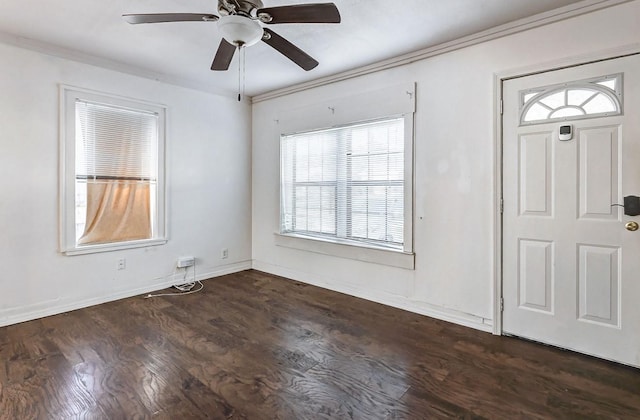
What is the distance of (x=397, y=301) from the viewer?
11.3 ft

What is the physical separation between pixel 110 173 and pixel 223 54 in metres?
2.11

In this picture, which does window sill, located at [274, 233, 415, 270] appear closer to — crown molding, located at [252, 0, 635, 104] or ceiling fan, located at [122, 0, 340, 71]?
crown molding, located at [252, 0, 635, 104]

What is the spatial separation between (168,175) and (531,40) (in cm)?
386

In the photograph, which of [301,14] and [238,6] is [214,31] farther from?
[301,14]

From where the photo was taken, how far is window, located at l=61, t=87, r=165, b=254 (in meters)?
3.28

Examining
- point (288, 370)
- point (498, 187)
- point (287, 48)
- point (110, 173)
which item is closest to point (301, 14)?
point (287, 48)

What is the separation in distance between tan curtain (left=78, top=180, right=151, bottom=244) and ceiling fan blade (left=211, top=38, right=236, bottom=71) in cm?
197

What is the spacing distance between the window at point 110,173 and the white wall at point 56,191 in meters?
0.10

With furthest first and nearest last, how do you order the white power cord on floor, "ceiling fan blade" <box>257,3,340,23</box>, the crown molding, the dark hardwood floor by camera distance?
1. the white power cord on floor
2. the crown molding
3. the dark hardwood floor
4. "ceiling fan blade" <box>257,3,340,23</box>

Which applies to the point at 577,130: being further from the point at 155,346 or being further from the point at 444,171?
the point at 155,346

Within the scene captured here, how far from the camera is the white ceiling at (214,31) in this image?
241cm

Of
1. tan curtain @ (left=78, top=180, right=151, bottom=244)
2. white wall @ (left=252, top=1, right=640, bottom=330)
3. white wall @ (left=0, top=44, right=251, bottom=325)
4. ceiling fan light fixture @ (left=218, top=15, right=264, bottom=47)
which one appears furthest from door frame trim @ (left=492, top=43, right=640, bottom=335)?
tan curtain @ (left=78, top=180, right=151, bottom=244)

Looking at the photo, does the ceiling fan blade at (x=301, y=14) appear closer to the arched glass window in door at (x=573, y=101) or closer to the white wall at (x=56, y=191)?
the arched glass window in door at (x=573, y=101)

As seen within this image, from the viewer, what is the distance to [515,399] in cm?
192
